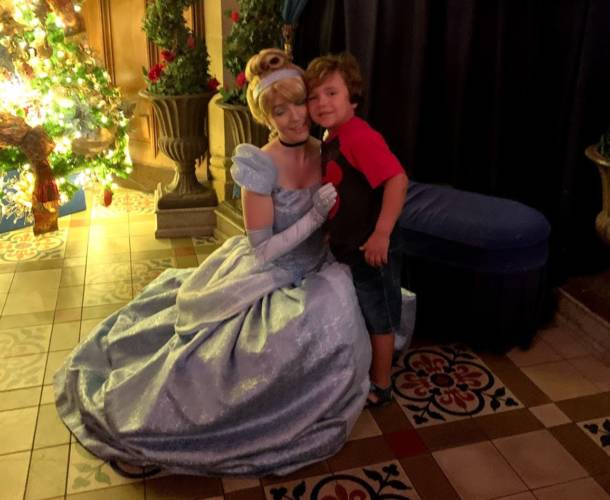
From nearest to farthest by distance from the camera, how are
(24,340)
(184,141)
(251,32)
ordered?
(24,340) → (251,32) → (184,141)

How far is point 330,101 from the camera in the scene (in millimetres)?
1735

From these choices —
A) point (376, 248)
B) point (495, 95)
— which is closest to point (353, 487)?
point (376, 248)

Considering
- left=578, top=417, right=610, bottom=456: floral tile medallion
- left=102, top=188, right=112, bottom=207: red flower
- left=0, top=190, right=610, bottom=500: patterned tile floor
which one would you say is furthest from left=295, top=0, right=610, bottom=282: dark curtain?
left=102, top=188, right=112, bottom=207: red flower

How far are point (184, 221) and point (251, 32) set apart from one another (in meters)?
1.15

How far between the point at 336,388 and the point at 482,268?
75 cm

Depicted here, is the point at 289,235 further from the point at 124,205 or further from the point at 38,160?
the point at 124,205

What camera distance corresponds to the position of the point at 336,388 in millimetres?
1829

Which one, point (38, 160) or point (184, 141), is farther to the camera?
point (184, 141)

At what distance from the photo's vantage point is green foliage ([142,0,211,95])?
3209mm

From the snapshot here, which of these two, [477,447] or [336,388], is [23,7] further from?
[477,447]

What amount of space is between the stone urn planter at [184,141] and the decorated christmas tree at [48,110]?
13.9 inches

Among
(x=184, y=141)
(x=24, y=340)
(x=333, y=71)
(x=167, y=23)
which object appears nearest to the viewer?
(x=333, y=71)

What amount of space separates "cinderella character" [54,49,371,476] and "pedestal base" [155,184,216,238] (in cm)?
165

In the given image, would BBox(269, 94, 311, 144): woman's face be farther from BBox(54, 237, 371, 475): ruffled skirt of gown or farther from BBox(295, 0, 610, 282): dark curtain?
A: BBox(295, 0, 610, 282): dark curtain
